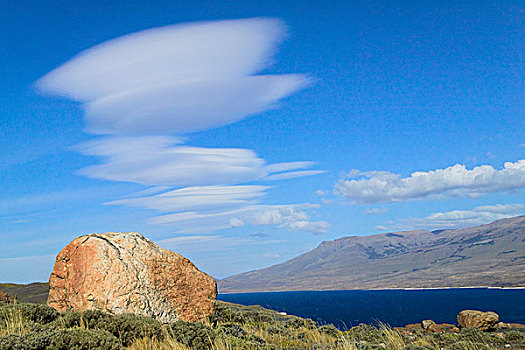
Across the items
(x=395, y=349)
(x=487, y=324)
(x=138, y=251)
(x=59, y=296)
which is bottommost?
(x=487, y=324)

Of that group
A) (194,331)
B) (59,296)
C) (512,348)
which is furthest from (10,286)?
(512,348)

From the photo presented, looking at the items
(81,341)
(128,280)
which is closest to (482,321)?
(128,280)

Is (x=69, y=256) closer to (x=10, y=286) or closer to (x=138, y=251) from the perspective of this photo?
(x=138, y=251)

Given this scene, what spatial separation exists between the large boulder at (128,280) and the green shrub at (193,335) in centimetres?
226

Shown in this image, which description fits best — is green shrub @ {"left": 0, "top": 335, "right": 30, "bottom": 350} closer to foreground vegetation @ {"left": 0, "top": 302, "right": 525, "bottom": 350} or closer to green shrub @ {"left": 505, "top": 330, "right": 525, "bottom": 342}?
foreground vegetation @ {"left": 0, "top": 302, "right": 525, "bottom": 350}

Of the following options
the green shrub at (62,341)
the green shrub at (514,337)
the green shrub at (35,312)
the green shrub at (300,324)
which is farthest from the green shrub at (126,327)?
the green shrub at (514,337)

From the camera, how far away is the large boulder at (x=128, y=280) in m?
13.5

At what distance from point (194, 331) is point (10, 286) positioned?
43.0 metres

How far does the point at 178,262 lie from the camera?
50.7 feet

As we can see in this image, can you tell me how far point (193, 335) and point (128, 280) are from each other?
3564mm

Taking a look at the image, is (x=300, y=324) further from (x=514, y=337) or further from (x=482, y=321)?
(x=482, y=321)

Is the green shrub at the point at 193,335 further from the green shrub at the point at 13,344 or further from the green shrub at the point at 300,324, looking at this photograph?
the green shrub at the point at 300,324

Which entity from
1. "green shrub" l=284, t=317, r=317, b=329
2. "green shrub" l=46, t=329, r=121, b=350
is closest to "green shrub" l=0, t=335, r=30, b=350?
"green shrub" l=46, t=329, r=121, b=350

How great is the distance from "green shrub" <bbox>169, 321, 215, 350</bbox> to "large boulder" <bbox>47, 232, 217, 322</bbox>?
226 centimetres
